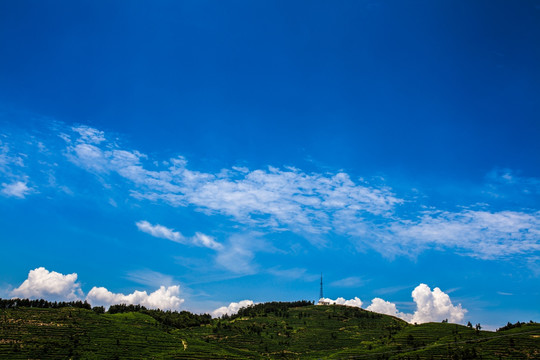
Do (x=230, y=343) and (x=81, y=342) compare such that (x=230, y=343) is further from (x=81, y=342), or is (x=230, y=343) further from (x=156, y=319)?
(x=81, y=342)

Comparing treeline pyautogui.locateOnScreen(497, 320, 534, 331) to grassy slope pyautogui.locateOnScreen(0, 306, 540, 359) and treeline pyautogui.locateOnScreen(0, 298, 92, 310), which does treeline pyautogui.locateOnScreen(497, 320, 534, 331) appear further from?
treeline pyautogui.locateOnScreen(0, 298, 92, 310)

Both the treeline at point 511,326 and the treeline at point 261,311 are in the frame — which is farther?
the treeline at point 261,311

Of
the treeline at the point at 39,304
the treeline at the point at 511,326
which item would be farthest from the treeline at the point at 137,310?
the treeline at the point at 511,326

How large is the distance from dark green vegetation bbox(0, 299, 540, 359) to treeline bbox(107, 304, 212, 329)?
0.39m

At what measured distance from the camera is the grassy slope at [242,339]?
87.3 meters

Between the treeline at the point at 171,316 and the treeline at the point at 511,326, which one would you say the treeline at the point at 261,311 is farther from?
the treeline at the point at 511,326

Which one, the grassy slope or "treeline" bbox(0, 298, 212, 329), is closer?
the grassy slope

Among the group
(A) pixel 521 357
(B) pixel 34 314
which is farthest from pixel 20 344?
(A) pixel 521 357

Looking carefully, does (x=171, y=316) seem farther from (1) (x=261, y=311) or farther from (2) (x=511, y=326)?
(2) (x=511, y=326)

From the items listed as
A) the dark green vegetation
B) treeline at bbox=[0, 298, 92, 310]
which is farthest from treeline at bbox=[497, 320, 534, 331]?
treeline at bbox=[0, 298, 92, 310]

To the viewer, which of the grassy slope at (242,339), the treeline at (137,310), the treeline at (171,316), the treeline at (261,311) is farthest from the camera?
the treeline at (261,311)

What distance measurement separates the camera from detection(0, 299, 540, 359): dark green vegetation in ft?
289

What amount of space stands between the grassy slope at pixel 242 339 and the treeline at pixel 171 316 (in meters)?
6.96

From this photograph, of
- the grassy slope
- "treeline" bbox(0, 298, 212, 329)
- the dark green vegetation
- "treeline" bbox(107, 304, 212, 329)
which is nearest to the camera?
the grassy slope
